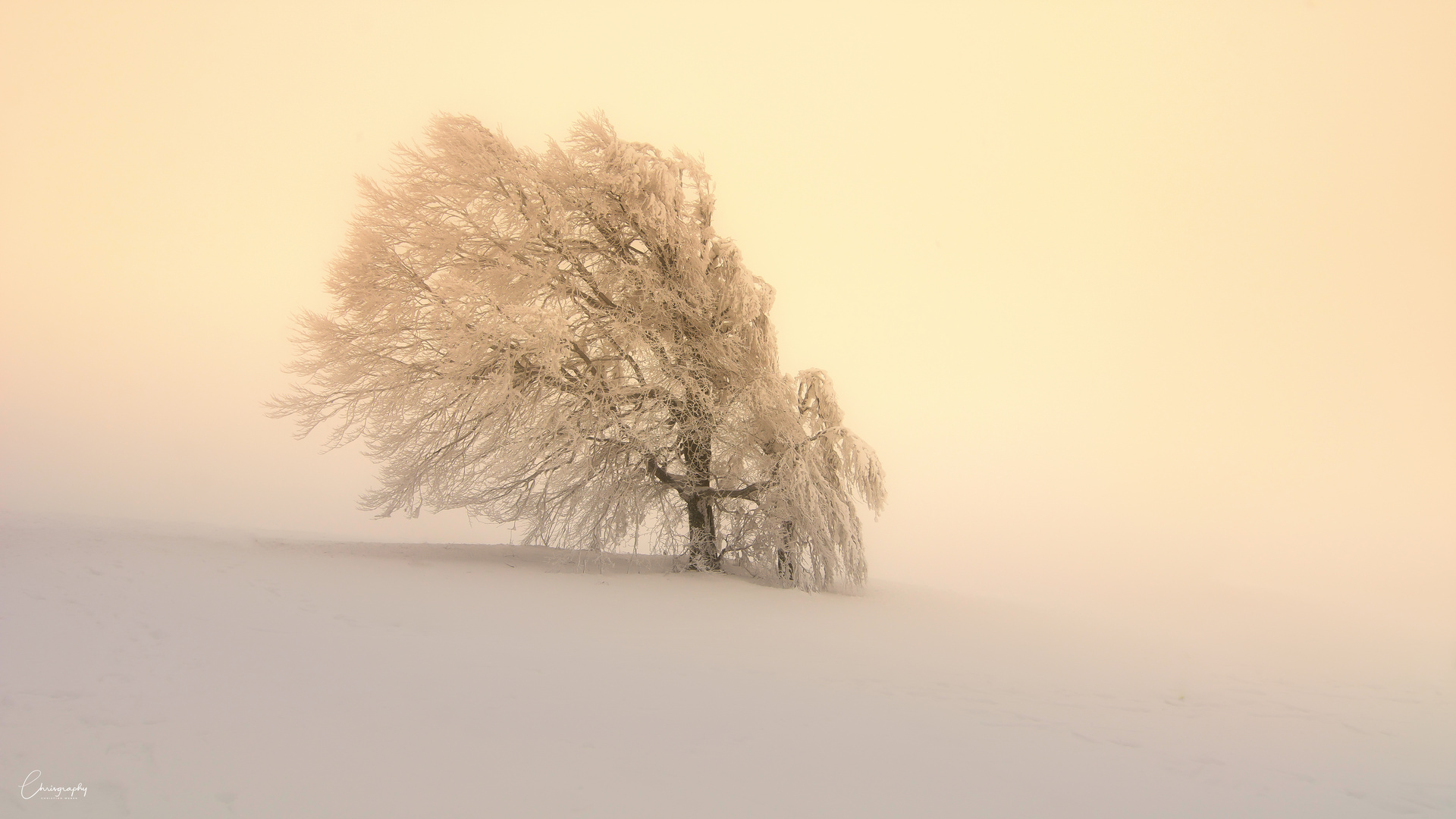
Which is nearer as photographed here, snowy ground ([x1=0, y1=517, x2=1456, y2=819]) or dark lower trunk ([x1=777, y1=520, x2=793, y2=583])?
snowy ground ([x1=0, y1=517, x2=1456, y2=819])

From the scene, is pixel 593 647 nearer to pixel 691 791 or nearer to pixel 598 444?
pixel 691 791

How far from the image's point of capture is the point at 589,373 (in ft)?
32.6

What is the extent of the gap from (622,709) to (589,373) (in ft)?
20.2

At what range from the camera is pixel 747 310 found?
988 centimetres

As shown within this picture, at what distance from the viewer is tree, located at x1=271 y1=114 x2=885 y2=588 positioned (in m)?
9.76

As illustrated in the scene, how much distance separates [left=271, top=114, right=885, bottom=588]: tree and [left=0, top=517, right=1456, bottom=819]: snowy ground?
229cm
